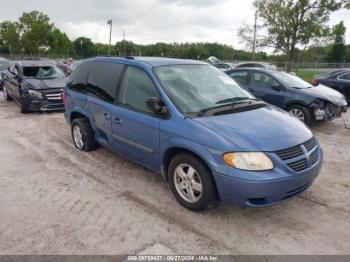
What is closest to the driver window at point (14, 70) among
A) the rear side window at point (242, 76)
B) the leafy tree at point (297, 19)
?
the rear side window at point (242, 76)

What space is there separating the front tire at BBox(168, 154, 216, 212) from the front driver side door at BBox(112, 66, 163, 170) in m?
0.36

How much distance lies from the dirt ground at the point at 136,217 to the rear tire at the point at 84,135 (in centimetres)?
39

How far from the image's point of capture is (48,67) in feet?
34.0

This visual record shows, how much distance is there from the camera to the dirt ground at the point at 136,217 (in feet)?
9.80

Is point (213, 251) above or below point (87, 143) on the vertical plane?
below

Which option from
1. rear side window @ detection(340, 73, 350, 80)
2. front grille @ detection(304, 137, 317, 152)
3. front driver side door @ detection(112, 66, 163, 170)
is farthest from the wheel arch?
rear side window @ detection(340, 73, 350, 80)

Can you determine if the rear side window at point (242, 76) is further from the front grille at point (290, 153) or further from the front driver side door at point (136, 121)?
the front grille at point (290, 153)

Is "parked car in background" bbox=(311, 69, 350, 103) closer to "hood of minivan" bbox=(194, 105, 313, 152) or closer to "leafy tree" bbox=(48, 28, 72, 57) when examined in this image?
"hood of minivan" bbox=(194, 105, 313, 152)

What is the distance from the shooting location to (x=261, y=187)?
2990mm

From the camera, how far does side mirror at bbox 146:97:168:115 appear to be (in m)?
3.60

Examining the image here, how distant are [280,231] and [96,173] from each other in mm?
2783

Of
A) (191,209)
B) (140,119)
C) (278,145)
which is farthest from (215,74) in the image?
(191,209)

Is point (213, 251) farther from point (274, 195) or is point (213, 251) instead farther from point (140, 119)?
point (140, 119)

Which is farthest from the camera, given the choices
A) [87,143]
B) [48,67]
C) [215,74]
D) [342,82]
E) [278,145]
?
[342,82]
